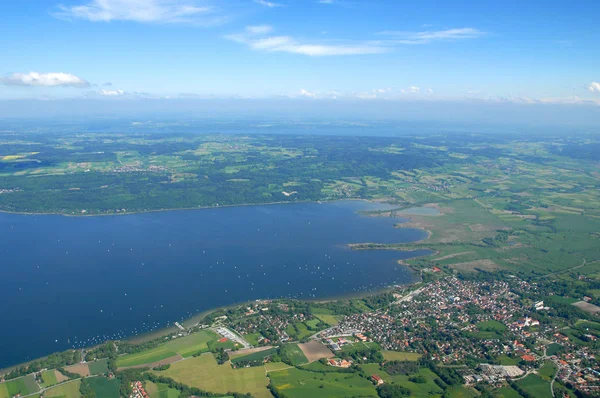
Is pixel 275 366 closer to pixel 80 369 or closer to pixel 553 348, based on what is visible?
pixel 80 369

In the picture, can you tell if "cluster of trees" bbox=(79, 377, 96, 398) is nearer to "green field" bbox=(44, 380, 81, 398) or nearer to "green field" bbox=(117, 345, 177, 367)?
"green field" bbox=(44, 380, 81, 398)

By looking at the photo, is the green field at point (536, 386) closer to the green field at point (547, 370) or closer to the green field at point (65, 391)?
the green field at point (547, 370)

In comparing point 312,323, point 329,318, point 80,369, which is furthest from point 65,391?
point 329,318

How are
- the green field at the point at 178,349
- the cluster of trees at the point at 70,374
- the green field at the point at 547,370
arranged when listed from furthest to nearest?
1. the green field at the point at 178,349
2. the green field at the point at 547,370
3. the cluster of trees at the point at 70,374

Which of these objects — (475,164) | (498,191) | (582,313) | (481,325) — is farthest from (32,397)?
(475,164)

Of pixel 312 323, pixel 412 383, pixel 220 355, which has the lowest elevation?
pixel 412 383

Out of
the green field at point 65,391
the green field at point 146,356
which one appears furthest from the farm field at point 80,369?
the green field at point 146,356

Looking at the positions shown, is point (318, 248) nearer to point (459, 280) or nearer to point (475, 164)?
point (459, 280)
